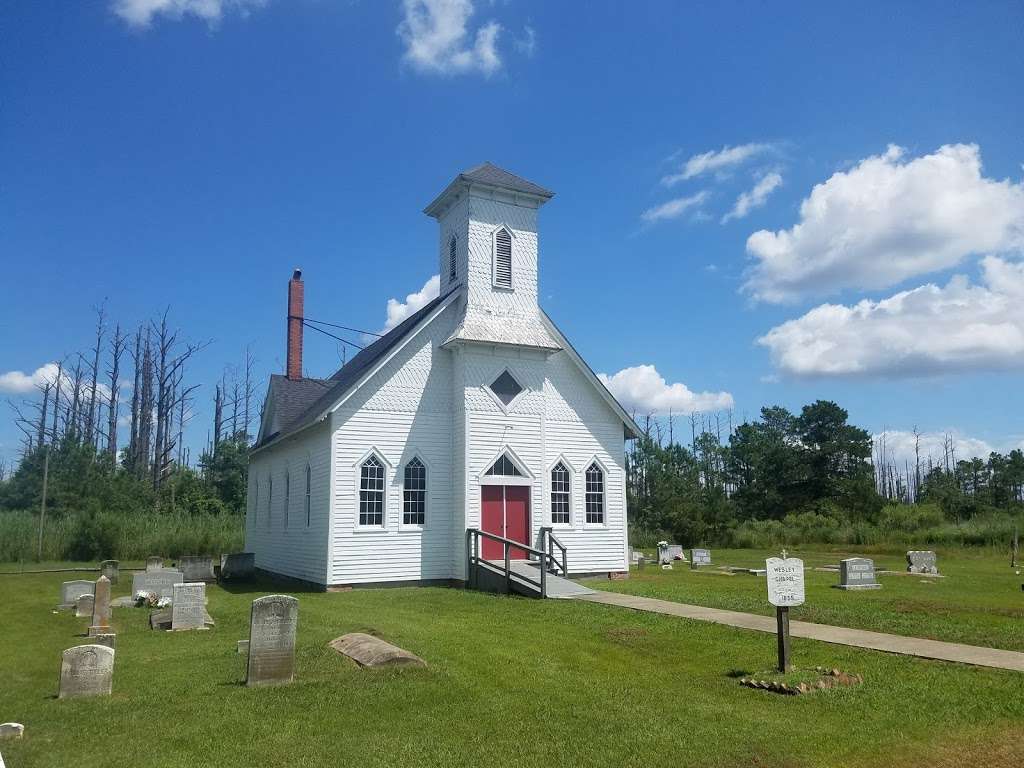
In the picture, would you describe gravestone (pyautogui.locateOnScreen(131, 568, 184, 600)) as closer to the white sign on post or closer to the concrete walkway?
the concrete walkway

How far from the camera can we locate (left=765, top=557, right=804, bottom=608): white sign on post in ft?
33.2

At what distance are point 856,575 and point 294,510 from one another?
57.2 feet

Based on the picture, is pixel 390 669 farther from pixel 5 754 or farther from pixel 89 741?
pixel 5 754

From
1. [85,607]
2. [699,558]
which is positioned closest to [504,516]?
[85,607]

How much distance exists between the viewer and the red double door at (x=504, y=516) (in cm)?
2389

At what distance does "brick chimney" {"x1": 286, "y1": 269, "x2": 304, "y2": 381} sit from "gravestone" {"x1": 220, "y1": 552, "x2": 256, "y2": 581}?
23.9ft

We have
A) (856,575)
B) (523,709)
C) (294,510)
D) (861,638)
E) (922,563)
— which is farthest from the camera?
(922,563)

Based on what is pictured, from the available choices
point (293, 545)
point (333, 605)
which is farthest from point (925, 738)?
point (293, 545)

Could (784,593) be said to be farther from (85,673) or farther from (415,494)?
(415,494)

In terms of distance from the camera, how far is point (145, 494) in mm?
50469

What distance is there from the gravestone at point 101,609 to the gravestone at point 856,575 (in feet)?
57.8

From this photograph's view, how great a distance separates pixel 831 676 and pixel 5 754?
887cm

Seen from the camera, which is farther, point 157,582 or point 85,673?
point 157,582

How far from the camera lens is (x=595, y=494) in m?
26.2
